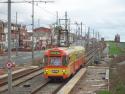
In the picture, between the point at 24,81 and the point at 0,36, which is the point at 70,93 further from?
the point at 0,36

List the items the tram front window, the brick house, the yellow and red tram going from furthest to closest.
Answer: the brick house, the tram front window, the yellow and red tram

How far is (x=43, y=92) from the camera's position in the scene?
1200 inches

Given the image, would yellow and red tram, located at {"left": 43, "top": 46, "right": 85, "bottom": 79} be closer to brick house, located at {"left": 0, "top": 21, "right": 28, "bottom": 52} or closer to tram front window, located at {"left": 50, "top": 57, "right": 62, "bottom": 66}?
tram front window, located at {"left": 50, "top": 57, "right": 62, "bottom": 66}

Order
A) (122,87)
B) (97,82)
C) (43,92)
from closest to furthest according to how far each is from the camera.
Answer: (122,87), (43,92), (97,82)

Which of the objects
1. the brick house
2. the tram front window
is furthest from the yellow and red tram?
the brick house

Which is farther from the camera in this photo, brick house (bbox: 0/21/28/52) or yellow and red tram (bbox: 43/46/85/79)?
brick house (bbox: 0/21/28/52)

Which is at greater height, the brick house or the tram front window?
the brick house

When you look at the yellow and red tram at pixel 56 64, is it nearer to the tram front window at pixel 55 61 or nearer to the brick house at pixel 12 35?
the tram front window at pixel 55 61

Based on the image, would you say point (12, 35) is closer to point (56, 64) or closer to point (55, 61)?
point (55, 61)

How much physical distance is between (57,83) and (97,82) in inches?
125

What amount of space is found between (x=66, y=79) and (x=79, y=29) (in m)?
80.7

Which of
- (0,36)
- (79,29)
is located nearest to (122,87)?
(0,36)

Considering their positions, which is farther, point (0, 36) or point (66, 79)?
point (0, 36)

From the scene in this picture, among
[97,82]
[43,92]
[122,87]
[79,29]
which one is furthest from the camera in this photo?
[79,29]
